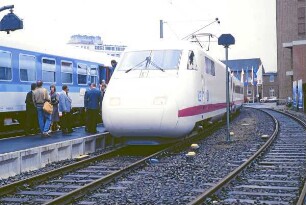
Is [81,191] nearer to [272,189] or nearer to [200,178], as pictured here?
[200,178]

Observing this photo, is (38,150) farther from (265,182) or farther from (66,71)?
(66,71)

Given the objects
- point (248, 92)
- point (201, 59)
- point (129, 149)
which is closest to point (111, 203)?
point (129, 149)

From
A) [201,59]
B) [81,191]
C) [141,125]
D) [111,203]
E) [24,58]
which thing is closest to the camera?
[111,203]

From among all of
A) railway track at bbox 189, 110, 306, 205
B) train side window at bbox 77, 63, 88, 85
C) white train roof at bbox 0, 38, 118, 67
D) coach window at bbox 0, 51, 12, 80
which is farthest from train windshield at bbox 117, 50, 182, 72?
train side window at bbox 77, 63, 88, 85

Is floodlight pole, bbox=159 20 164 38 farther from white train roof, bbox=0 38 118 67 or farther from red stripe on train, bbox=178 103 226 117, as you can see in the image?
red stripe on train, bbox=178 103 226 117

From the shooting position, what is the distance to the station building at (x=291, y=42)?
56469mm

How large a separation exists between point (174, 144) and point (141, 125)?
2.39 m

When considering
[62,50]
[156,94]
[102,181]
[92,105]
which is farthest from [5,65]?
[102,181]

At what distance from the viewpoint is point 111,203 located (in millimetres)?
6512

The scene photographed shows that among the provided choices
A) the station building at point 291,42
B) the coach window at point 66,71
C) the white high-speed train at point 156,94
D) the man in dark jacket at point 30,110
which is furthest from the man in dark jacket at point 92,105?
the station building at point 291,42

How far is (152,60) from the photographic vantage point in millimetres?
12047

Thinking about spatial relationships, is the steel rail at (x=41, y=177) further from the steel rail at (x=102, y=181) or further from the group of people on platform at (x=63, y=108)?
the group of people on platform at (x=63, y=108)

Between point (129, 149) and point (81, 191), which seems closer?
point (81, 191)

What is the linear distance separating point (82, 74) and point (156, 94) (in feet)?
32.3
